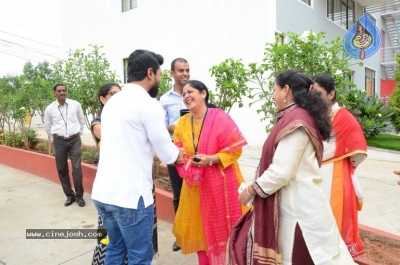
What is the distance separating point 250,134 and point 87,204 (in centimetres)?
556

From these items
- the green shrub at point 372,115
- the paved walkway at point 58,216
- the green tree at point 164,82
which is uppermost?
the green tree at point 164,82

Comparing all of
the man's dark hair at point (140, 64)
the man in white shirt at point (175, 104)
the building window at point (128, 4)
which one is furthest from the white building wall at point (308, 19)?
the man's dark hair at point (140, 64)

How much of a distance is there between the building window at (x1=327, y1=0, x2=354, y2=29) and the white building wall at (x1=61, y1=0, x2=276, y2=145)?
4.89m

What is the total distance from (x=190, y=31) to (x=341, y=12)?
6.96m

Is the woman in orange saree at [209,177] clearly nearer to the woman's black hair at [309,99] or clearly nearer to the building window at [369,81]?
the woman's black hair at [309,99]

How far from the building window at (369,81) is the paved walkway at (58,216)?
10.2 m

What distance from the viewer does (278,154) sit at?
5.66 ft

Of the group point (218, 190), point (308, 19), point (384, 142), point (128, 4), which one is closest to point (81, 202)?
point (218, 190)

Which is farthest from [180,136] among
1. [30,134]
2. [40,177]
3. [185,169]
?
[30,134]

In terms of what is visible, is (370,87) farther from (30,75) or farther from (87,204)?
(30,75)

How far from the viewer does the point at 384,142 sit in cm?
872

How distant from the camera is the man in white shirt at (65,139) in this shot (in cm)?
481

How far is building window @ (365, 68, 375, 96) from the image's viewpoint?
15875mm

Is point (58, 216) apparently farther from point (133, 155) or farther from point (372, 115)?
point (372, 115)
